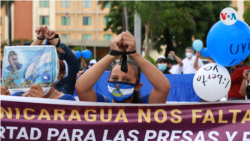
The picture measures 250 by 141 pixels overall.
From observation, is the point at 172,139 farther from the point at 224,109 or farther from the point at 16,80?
the point at 16,80

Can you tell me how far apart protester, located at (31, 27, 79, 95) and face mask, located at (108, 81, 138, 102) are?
0.50 m

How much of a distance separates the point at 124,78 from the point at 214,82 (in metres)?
0.87

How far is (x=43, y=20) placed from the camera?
43.8 metres

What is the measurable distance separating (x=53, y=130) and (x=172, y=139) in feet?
3.01

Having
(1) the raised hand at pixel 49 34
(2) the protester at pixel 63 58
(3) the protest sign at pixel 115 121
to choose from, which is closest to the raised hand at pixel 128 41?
(3) the protest sign at pixel 115 121

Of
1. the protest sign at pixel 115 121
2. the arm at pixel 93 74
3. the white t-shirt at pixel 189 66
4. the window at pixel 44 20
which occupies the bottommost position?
the white t-shirt at pixel 189 66

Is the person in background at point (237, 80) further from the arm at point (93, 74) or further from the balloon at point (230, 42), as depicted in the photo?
the arm at point (93, 74)

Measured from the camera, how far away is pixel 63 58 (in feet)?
10.2

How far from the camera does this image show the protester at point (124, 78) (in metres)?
2.25

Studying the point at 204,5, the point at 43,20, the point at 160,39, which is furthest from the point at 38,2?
the point at 204,5

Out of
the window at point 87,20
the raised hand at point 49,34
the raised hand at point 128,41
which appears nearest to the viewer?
the raised hand at point 128,41

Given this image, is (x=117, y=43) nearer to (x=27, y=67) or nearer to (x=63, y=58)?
(x=27, y=67)

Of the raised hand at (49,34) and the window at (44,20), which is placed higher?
the window at (44,20)

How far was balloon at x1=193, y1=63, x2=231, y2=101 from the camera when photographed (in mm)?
2705
